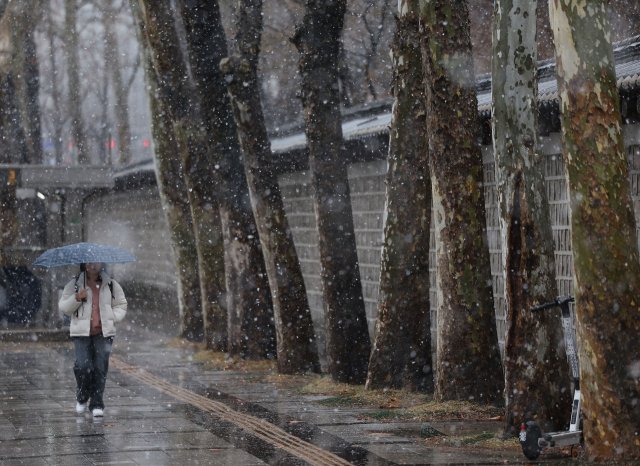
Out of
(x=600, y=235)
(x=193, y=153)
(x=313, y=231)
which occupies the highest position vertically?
(x=193, y=153)

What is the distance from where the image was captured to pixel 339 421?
921cm

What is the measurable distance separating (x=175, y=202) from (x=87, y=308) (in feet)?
24.3

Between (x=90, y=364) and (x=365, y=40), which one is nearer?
(x=90, y=364)

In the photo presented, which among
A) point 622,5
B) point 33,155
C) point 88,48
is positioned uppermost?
point 88,48

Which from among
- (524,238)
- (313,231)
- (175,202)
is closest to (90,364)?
(524,238)

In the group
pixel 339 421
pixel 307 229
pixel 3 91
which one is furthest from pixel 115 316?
pixel 3 91

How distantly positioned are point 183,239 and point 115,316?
712 centimetres

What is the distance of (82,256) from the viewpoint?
9531 millimetres

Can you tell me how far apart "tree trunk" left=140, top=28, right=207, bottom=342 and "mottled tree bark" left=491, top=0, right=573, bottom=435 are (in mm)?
9090

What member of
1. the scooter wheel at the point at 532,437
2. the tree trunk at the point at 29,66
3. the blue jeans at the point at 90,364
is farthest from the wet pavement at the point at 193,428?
the tree trunk at the point at 29,66

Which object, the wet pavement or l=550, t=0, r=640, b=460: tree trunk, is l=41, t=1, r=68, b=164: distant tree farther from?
l=550, t=0, r=640, b=460: tree trunk

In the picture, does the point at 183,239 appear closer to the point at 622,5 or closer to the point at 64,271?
the point at 64,271

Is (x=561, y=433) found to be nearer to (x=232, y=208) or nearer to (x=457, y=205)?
(x=457, y=205)

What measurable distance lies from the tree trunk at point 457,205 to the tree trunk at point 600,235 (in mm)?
2322
